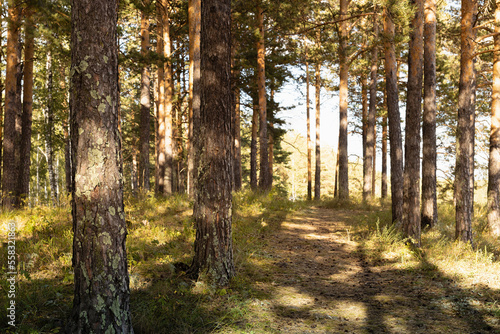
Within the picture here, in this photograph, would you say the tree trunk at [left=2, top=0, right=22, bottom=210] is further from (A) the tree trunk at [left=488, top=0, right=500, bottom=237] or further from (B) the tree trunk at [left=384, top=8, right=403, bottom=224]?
(A) the tree trunk at [left=488, top=0, right=500, bottom=237]

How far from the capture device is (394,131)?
9.45 m

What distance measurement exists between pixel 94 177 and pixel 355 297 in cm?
450

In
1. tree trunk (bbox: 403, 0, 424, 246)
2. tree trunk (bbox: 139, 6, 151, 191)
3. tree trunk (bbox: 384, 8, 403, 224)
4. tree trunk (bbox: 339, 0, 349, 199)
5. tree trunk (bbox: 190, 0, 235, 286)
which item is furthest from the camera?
tree trunk (bbox: 339, 0, 349, 199)

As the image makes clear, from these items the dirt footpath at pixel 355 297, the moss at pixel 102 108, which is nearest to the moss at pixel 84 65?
the moss at pixel 102 108

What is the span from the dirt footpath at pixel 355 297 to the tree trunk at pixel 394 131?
2134 millimetres

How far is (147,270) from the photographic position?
5.37 m

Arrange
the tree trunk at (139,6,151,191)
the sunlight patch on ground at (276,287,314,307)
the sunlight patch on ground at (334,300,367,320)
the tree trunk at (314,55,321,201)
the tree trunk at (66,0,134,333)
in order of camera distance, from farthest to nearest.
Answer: the tree trunk at (314,55,321,201) → the tree trunk at (139,6,151,191) → the sunlight patch on ground at (276,287,314,307) → the sunlight patch on ground at (334,300,367,320) → the tree trunk at (66,0,134,333)

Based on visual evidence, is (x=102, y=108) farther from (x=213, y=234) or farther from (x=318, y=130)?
(x=318, y=130)

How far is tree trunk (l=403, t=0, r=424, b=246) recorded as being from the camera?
8.12 meters

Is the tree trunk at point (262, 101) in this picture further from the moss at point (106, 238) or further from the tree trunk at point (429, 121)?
the moss at point (106, 238)

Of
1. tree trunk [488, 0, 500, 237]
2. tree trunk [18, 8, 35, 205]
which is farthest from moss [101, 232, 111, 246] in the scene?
tree trunk [488, 0, 500, 237]

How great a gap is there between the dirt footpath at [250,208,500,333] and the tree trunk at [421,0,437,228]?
3674 millimetres

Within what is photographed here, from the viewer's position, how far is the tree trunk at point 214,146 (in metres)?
5.30

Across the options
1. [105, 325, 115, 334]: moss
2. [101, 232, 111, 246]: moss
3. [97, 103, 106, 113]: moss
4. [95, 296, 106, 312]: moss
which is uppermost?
[97, 103, 106, 113]: moss
